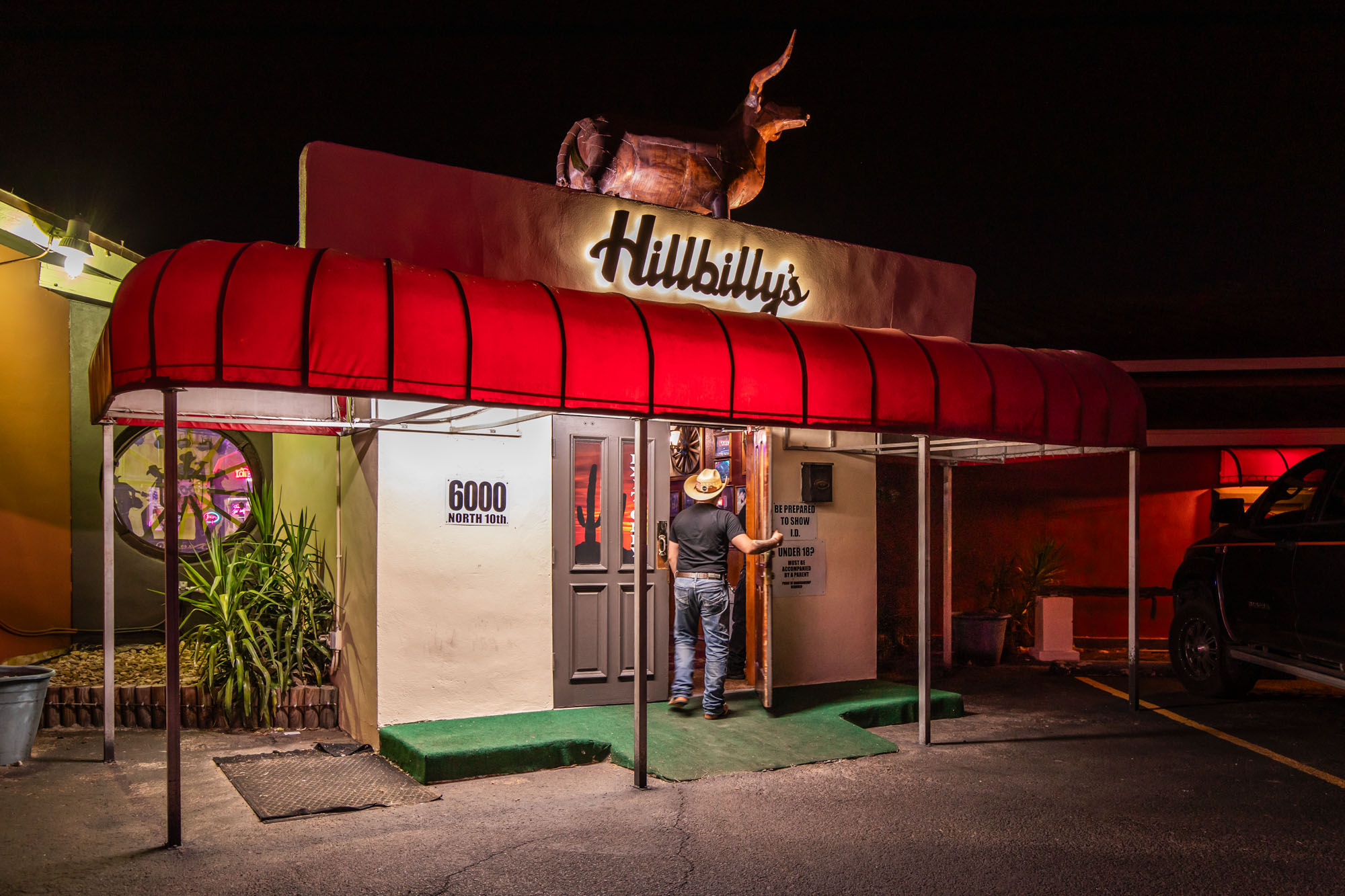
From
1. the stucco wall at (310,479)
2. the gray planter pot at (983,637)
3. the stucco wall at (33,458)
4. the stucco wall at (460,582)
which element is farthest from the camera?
the gray planter pot at (983,637)

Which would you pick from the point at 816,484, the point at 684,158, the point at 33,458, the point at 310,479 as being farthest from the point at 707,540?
the point at 33,458

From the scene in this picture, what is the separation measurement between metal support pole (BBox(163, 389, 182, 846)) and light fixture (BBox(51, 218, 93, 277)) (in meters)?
5.31

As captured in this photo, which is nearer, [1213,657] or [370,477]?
[370,477]

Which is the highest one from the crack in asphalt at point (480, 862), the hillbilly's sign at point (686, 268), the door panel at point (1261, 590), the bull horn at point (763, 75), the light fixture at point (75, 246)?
the bull horn at point (763, 75)

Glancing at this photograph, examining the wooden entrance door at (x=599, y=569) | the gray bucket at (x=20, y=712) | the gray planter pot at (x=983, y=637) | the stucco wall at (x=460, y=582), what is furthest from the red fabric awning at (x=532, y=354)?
the gray planter pot at (x=983, y=637)

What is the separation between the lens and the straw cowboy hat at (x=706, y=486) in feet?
27.0

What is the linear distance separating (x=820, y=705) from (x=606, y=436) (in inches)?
123

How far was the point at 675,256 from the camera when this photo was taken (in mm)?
8805

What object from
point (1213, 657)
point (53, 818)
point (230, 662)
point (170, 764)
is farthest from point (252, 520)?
point (1213, 657)

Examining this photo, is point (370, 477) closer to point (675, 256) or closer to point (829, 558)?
point (675, 256)

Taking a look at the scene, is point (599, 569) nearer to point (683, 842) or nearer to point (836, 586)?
point (836, 586)

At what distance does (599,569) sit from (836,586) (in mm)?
2766

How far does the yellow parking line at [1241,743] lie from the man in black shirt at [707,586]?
4.02 metres

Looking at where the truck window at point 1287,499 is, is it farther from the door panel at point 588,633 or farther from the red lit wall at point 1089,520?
the door panel at point 588,633
